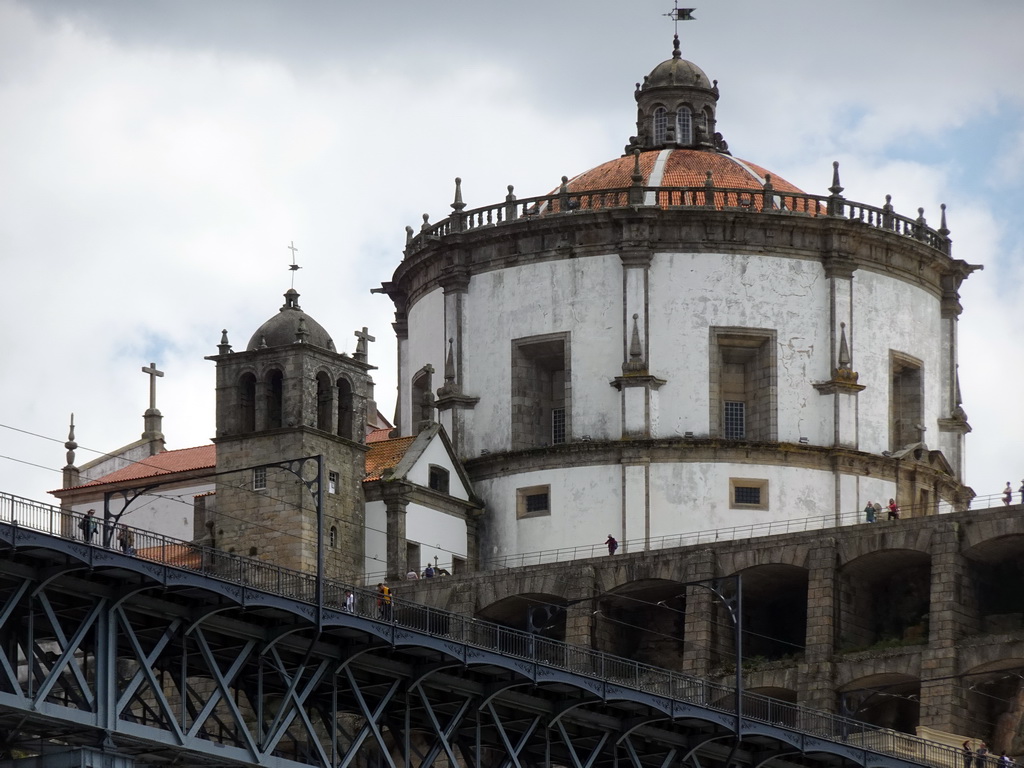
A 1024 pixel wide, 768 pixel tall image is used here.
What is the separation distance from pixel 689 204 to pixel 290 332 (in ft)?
51.2

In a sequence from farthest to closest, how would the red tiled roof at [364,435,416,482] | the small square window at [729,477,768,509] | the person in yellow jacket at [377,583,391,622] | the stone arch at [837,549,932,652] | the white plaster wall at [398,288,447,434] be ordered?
the white plaster wall at [398,288,447,434] < the red tiled roof at [364,435,416,482] < the small square window at [729,477,768,509] < the stone arch at [837,549,932,652] < the person in yellow jacket at [377,583,391,622]

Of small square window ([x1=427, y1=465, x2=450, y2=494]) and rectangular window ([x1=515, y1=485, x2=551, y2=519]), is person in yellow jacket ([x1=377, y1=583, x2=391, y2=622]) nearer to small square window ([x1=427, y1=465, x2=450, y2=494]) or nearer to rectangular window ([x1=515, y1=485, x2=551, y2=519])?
small square window ([x1=427, y1=465, x2=450, y2=494])

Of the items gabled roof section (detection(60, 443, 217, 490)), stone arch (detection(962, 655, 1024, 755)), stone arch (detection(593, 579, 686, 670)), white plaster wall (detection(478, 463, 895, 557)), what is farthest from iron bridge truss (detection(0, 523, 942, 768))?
gabled roof section (detection(60, 443, 217, 490))

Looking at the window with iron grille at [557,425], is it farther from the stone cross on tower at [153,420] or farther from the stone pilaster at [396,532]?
the stone cross on tower at [153,420]

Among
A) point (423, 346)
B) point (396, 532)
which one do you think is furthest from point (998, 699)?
point (423, 346)

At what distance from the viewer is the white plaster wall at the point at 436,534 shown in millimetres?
99875

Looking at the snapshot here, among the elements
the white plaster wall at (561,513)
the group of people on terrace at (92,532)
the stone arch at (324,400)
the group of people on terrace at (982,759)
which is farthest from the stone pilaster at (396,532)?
the group of people on terrace at (92,532)

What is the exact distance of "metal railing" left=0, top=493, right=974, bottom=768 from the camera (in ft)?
223

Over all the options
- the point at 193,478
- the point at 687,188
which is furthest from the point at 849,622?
the point at 193,478

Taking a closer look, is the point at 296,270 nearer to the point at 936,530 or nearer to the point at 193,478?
the point at 193,478

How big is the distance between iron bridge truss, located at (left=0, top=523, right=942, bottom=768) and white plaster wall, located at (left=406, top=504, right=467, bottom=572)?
68.8ft

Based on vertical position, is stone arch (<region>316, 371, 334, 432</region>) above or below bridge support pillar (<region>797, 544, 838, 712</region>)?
above

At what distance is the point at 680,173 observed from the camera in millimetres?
107062

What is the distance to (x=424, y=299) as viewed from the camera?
10856 cm
